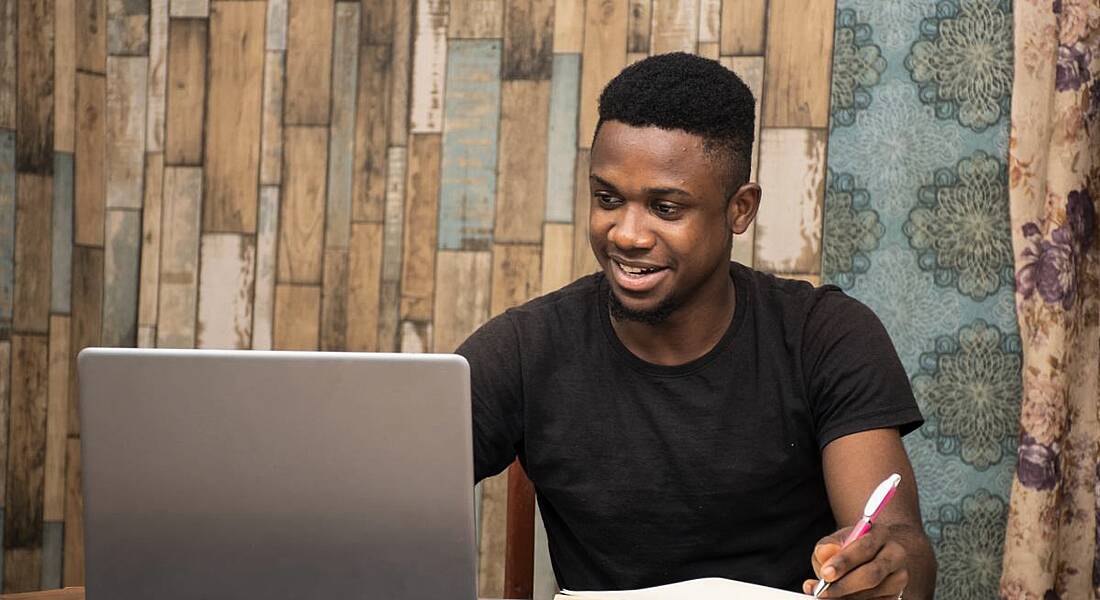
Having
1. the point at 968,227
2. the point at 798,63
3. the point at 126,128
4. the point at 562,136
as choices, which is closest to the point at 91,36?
the point at 126,128

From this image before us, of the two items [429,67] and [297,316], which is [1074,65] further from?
[297,316]

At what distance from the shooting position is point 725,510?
1646 mm

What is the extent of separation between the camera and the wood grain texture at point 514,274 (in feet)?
8.79

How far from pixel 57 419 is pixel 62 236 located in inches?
16.9

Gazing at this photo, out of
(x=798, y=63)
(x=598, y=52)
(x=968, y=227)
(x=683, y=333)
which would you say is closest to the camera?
(x=683, y=333)

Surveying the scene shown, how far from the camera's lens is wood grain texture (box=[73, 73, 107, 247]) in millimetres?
2857

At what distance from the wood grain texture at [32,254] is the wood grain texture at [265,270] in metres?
0.47

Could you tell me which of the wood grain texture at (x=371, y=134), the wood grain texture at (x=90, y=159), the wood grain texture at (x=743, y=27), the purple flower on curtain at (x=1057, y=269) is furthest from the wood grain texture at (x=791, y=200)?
the wood grain texture at (x=90, y=159)

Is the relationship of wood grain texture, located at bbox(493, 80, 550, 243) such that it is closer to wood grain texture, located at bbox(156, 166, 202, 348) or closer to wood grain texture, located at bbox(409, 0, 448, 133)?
wood grain texture, located at bbox(409, 0, 448, 133)

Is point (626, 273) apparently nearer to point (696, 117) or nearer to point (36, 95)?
point (696, 117)

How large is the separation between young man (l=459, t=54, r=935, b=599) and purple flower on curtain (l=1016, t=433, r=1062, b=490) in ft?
2.22

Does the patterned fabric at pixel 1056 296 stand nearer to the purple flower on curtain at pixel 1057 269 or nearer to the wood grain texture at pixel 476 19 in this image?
the purple flower on curtain at pixel 1057 269

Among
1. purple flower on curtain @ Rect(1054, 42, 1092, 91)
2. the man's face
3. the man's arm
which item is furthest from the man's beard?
purple flower on curtain @ Rect(1054, 42, 1092, 91)

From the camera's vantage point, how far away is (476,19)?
272 centimetres
